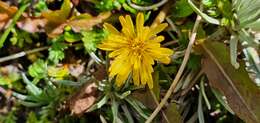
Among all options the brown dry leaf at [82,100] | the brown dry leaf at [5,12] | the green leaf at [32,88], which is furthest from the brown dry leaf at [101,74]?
the brown dry leaf at [5,12]

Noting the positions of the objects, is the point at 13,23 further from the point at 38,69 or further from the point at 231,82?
the point at 231,82

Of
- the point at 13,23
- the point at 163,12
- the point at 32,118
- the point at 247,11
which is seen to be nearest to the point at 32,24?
the point at 13,23

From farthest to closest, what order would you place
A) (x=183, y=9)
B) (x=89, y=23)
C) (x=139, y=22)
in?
(x=89, y=23) → (x=183, y=9) → (x=139, y=22)

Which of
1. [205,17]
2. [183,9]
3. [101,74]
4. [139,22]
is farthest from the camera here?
[183,9]

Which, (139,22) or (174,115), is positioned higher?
(139,22)

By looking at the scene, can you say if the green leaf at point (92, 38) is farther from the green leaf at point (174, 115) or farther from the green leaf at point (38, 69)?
the green leaf at point (174, 115)

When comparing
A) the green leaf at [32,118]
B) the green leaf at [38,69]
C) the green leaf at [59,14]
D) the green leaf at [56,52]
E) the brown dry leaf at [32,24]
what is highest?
the green leaf at [59,14]
